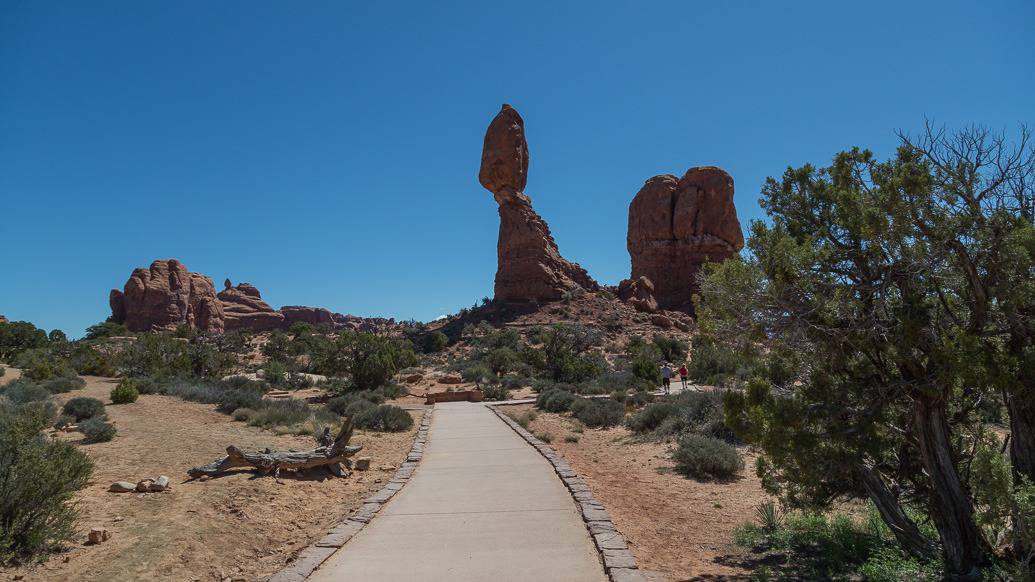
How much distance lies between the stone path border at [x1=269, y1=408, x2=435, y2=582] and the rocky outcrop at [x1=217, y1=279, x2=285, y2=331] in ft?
270

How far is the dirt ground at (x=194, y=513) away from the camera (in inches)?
214

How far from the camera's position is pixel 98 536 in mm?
5867

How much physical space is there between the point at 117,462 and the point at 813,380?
10610 mm

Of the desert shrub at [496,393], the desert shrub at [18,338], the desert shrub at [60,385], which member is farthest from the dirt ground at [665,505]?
the desert shrub at [18,338]

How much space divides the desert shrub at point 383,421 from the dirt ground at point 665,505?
177 inches

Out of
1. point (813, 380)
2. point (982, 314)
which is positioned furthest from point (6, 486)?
point (982, 314)

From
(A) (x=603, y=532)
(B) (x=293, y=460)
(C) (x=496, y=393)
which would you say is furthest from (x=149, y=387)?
(A) (x=603, y=532)

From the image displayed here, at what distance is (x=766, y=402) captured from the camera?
5.20 metres

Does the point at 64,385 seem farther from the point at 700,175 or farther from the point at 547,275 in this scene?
the point at 700,175

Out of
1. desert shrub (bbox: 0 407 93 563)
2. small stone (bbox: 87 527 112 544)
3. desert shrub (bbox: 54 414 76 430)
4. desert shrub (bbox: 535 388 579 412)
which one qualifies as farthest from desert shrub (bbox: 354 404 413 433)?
desert shrub (bbox: 0 407 93 563)

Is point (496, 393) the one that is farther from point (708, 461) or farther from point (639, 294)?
point (639, 294)

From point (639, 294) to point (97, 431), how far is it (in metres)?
50.9

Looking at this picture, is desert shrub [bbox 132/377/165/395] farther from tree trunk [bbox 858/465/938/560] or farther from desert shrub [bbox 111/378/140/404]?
tree trunk [bbox 858/465/938/560]

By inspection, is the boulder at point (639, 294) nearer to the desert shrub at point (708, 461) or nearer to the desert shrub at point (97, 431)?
the desert shrub at point (708, 461)
